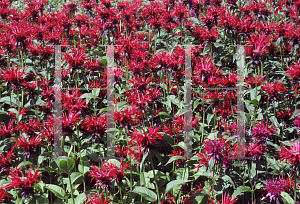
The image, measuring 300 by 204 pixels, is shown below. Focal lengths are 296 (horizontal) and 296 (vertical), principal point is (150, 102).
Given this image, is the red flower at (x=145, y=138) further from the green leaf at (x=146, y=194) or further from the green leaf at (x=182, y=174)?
the green leaf at (x=182, y=174)

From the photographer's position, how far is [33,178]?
1.56m

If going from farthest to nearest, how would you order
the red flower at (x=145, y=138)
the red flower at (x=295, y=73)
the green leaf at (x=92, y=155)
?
the red flower at (x=295, y=73) < the green leaf at (x=92, y=155) < the red flower at (x=145, y=138)

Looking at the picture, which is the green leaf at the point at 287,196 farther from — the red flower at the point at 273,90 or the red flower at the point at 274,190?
the red flower at the point at 273,90

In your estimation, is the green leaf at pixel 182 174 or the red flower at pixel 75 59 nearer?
the green leaf at pixel 182 174

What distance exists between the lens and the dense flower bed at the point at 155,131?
5.37 ft

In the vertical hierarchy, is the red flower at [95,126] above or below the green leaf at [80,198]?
above

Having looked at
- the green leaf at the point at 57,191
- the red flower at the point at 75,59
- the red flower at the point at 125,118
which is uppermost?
the red flower at the point at 75,59

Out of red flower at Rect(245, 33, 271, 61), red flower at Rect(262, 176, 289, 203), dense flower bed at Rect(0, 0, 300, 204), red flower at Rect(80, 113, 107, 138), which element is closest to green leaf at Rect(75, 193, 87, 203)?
dense flower bed at Rect(0, 0, 300, 204)

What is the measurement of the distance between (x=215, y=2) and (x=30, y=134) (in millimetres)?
2364

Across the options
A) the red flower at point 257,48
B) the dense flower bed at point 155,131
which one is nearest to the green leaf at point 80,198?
the dense flower bed at point 155,131

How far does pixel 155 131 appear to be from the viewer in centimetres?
153

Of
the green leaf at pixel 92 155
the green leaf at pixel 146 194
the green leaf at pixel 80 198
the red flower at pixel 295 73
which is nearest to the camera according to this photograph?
the green leaf at pixel 146 194

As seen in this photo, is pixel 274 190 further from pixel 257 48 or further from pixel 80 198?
pixel 80 198

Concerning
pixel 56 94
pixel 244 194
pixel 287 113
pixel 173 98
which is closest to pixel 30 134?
pixel 56 94
